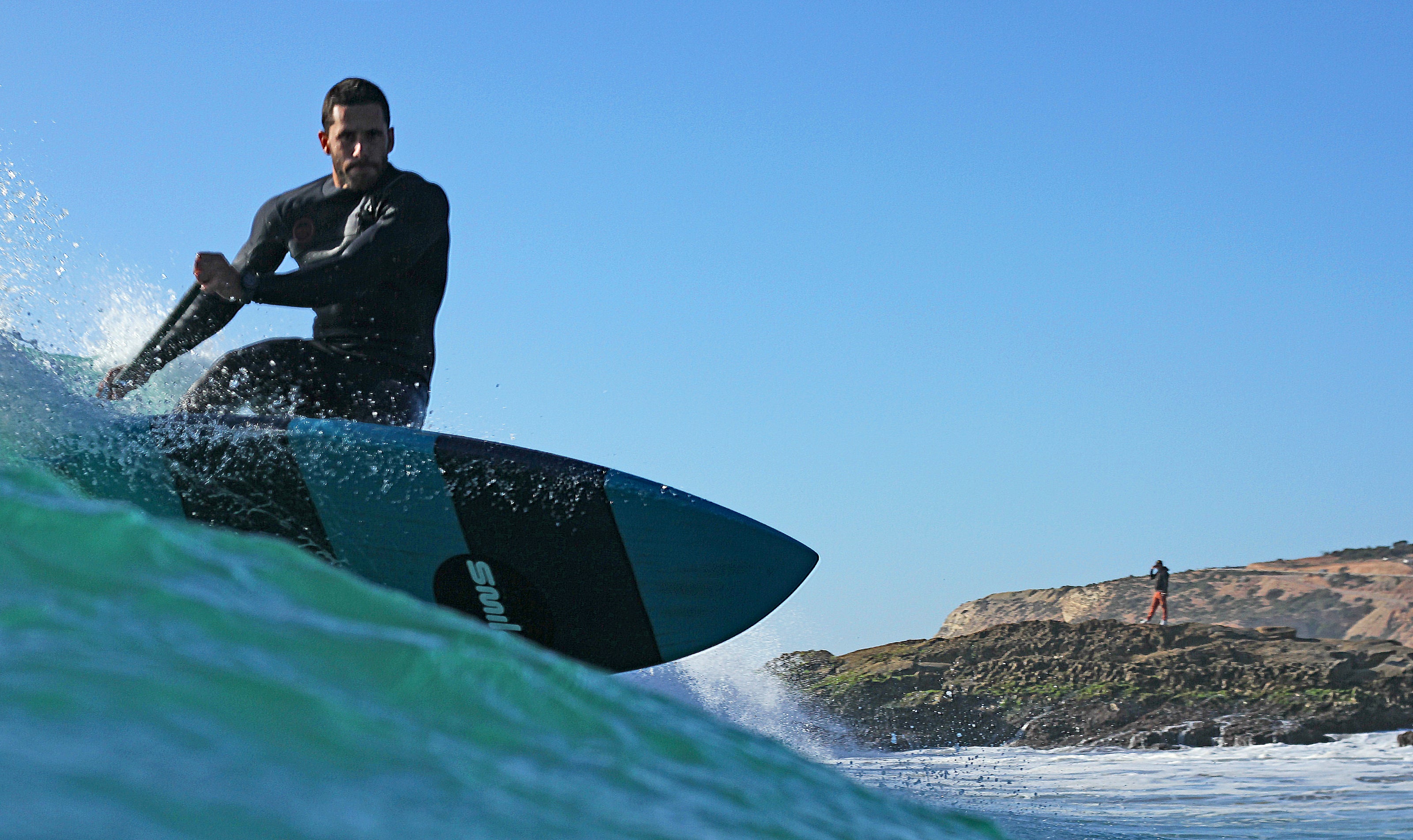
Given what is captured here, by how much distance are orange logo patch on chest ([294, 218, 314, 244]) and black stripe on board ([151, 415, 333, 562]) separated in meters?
0.79

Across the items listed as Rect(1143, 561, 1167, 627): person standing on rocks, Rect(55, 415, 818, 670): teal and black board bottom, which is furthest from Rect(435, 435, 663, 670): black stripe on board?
Rect(1143, 561, 1167, 627): person standing on rocks

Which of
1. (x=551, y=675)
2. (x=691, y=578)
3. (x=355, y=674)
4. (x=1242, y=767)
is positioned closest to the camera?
(x=355, y=674)

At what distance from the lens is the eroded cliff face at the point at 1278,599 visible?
46.7ft

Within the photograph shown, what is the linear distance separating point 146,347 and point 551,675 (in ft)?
9.60

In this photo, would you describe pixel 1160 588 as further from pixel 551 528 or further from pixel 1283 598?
pixel 551 528

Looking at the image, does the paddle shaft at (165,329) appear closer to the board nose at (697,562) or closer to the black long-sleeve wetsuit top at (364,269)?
the black long-sleeve wetsuit top at (364,269)

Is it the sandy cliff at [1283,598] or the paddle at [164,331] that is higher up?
the sandy cliff at [1283,598]

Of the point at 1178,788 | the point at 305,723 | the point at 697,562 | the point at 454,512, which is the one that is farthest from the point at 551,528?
the point at 1178,788

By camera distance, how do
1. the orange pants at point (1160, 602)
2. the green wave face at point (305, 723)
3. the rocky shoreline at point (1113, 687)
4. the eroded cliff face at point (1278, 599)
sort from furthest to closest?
the orange pants at point (1160, 602)
the eroded cliff face at point (1278, 599)
the rocky shoreline at point (1113, 687)
the green wave face at point (305, 723)

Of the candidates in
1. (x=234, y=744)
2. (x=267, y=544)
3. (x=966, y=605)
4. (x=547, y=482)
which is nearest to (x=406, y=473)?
(x=547, y=482)

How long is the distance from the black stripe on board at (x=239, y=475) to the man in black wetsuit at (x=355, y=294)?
0.20m

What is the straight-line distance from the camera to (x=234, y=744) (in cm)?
91

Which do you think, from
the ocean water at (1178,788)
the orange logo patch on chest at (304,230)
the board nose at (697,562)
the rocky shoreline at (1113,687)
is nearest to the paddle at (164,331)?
the orange logo patch on chest at (304,230)

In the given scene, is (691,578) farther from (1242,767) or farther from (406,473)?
(1242,767)
